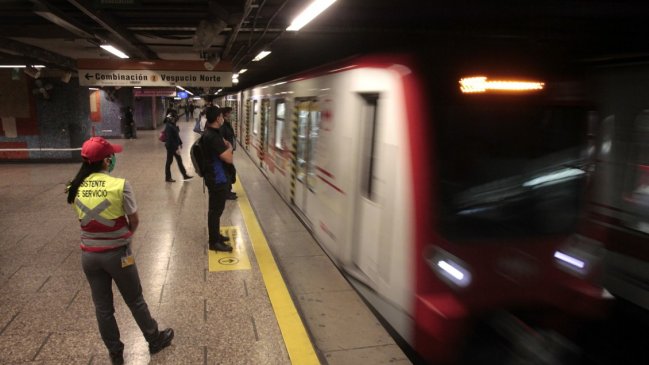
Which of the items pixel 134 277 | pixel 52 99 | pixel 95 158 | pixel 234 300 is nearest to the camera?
pixel 95 158

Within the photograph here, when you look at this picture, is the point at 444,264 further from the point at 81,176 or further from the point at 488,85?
the point at 81,176

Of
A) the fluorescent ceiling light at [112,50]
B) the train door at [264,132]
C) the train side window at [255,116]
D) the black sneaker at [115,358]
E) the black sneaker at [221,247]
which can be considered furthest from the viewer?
the train side window at [255,116]

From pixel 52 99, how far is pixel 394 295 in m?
13.2

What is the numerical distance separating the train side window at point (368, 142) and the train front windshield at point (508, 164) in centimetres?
98

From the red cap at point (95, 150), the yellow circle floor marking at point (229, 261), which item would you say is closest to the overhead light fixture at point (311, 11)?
the red cap at point (95, 150)

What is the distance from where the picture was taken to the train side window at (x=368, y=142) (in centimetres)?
379

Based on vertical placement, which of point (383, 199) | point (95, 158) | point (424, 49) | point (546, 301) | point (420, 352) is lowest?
point (420, 352)

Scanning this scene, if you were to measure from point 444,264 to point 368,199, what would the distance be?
1082 millimetres

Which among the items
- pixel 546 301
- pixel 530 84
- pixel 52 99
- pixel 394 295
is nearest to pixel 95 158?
pixel 394 295

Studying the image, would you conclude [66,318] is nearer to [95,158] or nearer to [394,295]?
[95,158]

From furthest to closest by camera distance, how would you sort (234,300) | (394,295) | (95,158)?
(234,300)
(394,295)
(95,158)

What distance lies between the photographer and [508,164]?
3.02 meters

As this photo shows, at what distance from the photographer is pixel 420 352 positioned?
2.97 meters

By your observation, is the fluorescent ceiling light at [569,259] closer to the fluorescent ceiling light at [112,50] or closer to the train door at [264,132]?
the train door at [264,132]
